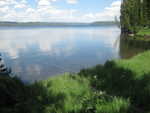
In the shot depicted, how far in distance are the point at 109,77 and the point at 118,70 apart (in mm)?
1631

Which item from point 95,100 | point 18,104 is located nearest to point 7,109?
point 18,104

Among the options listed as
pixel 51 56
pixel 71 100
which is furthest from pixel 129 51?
pixel 71 100

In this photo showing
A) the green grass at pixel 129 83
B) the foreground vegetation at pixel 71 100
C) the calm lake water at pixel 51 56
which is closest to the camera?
the foreground vegetation at pixel 71 100

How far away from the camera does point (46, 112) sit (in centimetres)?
456

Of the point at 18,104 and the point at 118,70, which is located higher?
the point at 18,104

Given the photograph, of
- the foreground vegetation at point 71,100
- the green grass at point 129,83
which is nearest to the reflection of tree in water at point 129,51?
the green grass at point 129,83

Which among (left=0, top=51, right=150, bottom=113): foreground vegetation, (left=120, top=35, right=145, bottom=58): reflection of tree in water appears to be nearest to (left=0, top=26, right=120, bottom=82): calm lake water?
(left=120, top=35, right=145, bottom=58): reflection of tree in water

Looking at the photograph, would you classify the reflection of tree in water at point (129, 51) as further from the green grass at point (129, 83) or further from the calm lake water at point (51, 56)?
the green grass at point (129, 83)

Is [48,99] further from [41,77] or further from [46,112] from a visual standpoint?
[41,77]

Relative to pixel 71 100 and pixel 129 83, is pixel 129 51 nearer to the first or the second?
pixel 129 83

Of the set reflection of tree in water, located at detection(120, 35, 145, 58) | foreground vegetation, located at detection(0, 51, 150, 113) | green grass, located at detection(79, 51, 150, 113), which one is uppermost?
foreground vegetation, located at detection(0, 51, 150, 113)

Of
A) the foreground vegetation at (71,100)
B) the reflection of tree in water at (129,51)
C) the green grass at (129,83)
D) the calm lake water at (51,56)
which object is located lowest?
the reflection of tree in water at (129,51)

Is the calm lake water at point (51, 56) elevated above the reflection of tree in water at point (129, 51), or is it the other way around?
the calm lake water at point (51, 56)

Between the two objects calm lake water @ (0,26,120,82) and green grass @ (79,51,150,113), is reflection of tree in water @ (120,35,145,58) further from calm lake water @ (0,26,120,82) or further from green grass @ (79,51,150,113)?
green grass @ (79,51,150,113)
